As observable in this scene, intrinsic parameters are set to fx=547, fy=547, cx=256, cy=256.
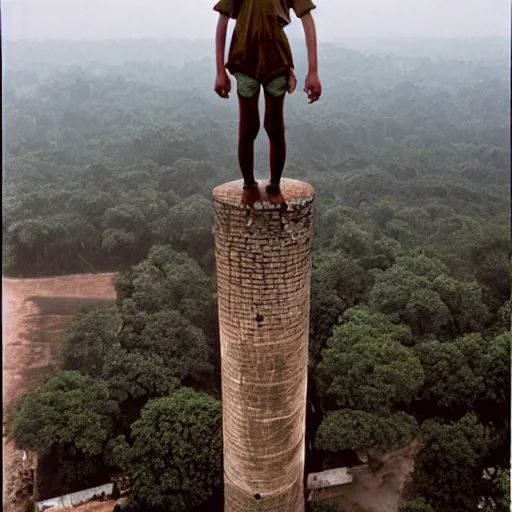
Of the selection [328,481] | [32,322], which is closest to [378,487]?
[328,481]

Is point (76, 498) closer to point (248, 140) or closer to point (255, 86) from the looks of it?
point (248, 140)

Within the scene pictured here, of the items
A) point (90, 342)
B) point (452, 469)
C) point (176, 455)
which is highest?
point (90, 342)

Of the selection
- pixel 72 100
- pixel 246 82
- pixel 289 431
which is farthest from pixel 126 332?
pixel 72 100

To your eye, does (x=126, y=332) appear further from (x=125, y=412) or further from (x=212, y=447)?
(x=212, y=447)

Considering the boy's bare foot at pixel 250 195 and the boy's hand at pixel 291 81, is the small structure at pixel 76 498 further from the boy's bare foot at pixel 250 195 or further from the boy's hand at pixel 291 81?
the boy's hand at pixel 291 81

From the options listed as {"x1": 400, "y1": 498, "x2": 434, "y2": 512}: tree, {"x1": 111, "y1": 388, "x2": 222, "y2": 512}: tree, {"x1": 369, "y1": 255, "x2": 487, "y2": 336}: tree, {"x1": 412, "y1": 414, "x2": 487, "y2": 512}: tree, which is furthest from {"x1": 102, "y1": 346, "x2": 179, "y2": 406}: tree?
{"x1": 369, "y1": 255, "x2": 487, "y2": 336}: tree

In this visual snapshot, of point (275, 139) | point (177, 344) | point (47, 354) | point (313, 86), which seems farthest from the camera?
point (47, 354)

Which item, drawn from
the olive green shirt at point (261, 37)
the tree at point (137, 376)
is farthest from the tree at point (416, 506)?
the olive green shirt at point (261, 37)
